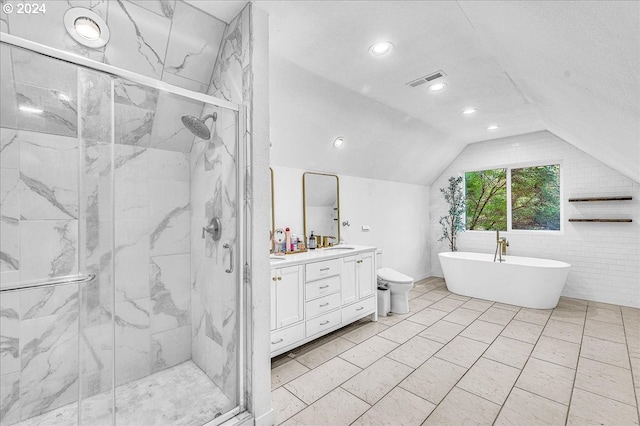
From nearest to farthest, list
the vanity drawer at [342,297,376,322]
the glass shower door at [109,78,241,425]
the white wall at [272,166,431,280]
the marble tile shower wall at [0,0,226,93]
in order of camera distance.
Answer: the marble tile shower wall at [0,0,226,93] → the glass shower door at [109,78,241,425] → the vanity drawer at [342,297,376,322] → the white wall at [272,166,431,280]

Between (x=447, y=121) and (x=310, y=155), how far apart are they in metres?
2.05

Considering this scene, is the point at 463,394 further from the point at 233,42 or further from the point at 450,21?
the point at 233,42

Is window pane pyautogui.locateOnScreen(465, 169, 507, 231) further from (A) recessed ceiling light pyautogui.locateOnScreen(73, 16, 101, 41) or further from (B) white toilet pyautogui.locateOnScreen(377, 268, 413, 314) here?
(A) recessed ceiling light pyautogui.locateOnScreen(73, 16, 101, 41)

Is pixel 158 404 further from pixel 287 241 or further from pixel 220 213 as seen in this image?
pixel 287 241

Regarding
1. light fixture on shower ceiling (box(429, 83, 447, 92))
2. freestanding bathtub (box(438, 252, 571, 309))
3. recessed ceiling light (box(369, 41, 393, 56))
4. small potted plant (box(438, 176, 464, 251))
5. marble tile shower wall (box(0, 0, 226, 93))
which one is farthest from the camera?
small potted plant (box(438, 176, 464, 251))

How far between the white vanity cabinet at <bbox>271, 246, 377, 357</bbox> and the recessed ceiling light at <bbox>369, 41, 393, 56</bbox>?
5.86 feet

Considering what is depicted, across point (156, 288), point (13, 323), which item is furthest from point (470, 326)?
point (13, 323)

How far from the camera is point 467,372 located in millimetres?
2201

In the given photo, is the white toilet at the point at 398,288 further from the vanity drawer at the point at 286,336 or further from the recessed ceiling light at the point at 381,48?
the recessed ceiling light at the point at 381,48

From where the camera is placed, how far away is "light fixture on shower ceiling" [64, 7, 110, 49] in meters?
1.46

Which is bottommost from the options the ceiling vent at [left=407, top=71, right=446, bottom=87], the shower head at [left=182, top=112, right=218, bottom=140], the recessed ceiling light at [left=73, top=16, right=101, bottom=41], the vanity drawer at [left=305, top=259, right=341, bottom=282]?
the vanity drawer at [left=305, top=259, right=341, bottom=282]

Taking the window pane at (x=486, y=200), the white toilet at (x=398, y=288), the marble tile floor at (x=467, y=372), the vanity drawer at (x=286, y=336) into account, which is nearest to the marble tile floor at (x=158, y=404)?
the marble tile floor at (x=467, y=372)

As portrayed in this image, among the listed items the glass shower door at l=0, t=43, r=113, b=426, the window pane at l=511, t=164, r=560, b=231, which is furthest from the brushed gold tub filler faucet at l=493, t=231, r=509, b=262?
the glass shower door at l=0, t=43, r=113, b=426

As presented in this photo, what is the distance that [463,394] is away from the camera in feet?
6.35
